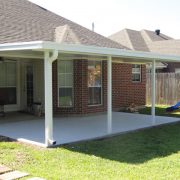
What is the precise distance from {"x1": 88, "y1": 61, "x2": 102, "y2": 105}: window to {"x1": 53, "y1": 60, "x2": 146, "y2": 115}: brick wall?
0.19m

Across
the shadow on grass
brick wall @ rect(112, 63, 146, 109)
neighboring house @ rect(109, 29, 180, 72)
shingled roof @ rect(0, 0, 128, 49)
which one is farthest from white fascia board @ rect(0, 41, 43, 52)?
neighboring house @ rect(109, 29, 180, 72)

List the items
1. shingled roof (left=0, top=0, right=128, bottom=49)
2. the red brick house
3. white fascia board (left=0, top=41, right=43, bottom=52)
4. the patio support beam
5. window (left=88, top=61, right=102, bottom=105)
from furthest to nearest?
window (left=88, top=61, right=102, bottom=105) → the red brick house → shingled roof (left=0, top=0, right=128, bottom=49) → the patio support beam → white fascia board (left=0, top=41, right=43, bottom=52)

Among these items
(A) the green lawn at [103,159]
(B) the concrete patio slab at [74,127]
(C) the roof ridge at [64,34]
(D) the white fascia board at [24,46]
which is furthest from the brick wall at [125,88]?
(D) the white fascia board at [24,46]

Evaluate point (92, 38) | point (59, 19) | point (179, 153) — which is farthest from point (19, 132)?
point (59, 19)

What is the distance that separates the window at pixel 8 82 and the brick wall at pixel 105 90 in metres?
1.97

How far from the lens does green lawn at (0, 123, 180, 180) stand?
6.08 m

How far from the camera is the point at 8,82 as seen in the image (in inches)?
555

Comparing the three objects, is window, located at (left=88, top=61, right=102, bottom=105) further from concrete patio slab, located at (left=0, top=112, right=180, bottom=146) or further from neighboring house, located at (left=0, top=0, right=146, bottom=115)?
concrete patio slab, located at (left=0, top=112, right=180, bottom=146)

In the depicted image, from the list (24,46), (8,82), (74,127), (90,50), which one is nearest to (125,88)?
(8,82)

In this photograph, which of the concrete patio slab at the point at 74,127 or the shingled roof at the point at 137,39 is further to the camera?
the shingled roof at the point at 137,39

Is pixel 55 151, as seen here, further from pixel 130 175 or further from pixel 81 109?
pixel 81 109

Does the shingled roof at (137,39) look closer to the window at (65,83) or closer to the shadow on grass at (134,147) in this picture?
the window at (65,83)

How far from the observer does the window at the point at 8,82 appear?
13883mm

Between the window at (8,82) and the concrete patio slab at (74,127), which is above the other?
the window at (8,82)
